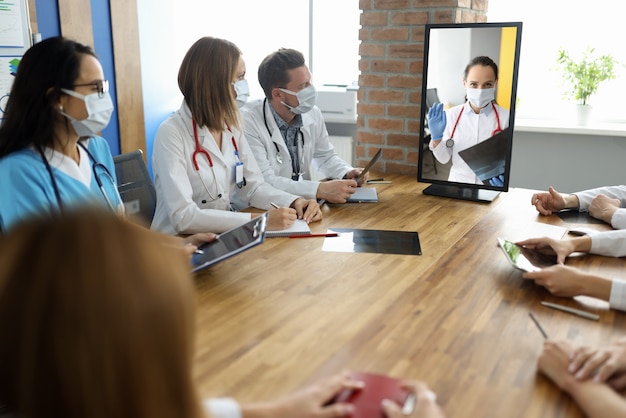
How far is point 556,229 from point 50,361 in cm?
203

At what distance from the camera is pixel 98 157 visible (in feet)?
6.93

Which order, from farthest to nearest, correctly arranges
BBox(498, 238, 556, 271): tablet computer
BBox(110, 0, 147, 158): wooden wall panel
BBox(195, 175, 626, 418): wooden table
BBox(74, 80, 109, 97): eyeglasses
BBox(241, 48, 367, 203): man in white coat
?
BBox(110, 0, 147, 158): wooden wall panel < BBox(241, 48, 367, 203): man in white coat < BBox(74, 80, 109, 97): eyeglasses < BBox(498, 238, 556, 271): tablet computer < BBox(195, 175, 626, 418): wooden table

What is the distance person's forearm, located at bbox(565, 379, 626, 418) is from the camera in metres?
1.08

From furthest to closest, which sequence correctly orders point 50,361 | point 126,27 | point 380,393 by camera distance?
1. point 126,27
2. point 380,393
3. point 50,361

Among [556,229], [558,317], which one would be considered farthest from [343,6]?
[558,317]

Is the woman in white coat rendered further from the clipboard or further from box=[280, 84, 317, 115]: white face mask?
the clipboard

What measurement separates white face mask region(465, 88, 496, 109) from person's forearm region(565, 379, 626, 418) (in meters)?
1.71

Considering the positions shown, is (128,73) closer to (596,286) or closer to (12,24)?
(12,24)

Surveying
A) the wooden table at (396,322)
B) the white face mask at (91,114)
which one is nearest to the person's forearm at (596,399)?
the wooden table at (396,322)

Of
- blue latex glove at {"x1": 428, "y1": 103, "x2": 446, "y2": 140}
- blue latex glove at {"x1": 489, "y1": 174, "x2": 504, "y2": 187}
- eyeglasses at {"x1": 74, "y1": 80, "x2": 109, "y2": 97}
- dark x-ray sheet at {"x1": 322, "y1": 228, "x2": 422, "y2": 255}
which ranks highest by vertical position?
eyeglasses at {"x1": 74, "y1": 80, "x2": 109, "y2": 97}

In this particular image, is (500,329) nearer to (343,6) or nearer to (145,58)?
(145,58)

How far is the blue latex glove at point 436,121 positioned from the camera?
2.80m

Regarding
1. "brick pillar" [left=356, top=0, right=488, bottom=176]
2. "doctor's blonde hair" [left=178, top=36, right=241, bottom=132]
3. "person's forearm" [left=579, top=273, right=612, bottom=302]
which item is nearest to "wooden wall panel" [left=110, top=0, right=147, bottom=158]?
"brick pillar" [left=356, top=0, right=488, bottom=176]

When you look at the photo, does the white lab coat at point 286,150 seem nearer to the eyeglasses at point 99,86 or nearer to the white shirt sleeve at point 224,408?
the eyeglasses at point 99,86
